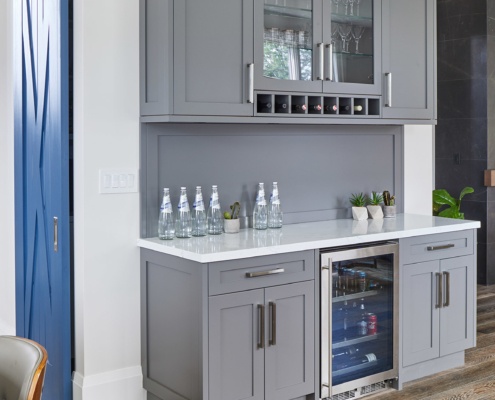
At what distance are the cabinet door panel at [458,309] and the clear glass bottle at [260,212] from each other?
1041 millimetres

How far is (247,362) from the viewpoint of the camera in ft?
11.2

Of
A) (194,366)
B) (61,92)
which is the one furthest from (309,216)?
(61,92)

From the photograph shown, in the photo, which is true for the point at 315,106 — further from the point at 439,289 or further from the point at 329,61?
the point at 439,289

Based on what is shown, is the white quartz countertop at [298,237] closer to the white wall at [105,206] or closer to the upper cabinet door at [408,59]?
the white wall at [105,206]

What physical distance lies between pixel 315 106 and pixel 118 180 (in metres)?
1.12

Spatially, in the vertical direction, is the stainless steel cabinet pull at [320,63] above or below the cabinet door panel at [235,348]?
above

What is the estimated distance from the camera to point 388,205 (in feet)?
14.8

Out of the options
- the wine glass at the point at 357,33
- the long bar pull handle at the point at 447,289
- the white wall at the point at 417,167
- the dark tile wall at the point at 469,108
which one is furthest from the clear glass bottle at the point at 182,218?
the dark tile wall at the point at 469,108

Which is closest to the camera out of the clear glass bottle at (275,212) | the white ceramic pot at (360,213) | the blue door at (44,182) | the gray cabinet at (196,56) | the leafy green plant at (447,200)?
the gray cabinet at (196,56)

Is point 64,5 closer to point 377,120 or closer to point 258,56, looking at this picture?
point 258,56

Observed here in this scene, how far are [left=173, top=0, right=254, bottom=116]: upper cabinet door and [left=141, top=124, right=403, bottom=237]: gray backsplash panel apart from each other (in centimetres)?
31

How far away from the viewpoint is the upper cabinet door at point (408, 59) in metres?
4.21

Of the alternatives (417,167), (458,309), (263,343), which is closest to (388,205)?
(417,167)

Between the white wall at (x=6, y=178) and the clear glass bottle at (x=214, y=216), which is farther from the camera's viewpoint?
the white wall at (x=6, y=178)
